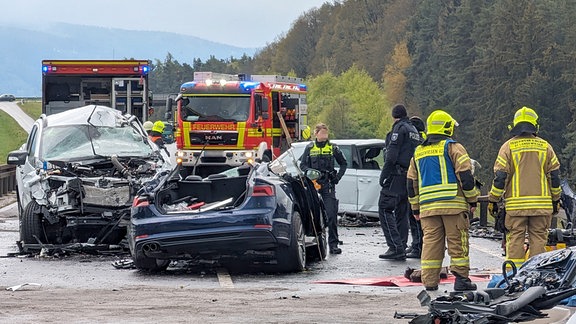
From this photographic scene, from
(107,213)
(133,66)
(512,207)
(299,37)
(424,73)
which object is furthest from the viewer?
(299,37)

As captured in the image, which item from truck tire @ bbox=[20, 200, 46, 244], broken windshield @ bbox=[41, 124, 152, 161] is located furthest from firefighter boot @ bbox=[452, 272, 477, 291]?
broken windshield @ bbox=[41, 124, 152, 161]

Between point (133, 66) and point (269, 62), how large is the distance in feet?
515

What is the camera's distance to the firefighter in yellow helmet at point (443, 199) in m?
11.1

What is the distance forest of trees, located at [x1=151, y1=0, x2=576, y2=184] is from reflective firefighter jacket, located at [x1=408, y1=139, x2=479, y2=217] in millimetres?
61706

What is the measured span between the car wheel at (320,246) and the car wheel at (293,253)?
0.94 metres

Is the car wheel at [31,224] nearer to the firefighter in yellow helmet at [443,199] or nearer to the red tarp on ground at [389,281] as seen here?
the red tarp on ground at [389,281]

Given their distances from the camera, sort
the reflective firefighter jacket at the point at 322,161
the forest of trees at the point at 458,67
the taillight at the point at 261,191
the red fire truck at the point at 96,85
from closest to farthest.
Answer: the taillight at the point at 261,191 → the reflective firefighter jacket at the point at 322,161 → the red fire truck at the point at 96,85 → the forest of trees at the point at 458,67

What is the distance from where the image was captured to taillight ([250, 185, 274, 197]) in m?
13.0

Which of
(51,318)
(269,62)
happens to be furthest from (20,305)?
(269,62)

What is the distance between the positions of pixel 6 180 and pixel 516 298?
78.6 feet

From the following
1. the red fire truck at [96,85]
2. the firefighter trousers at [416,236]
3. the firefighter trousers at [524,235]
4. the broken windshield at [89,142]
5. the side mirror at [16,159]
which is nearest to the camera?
the firefighter trousers at [524,235]

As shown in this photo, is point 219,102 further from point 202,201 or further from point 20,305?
point 20,305

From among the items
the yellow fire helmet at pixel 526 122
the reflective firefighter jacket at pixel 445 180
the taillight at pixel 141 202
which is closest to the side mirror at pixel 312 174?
the taillight at pixel 141 202

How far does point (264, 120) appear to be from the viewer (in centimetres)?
3066
